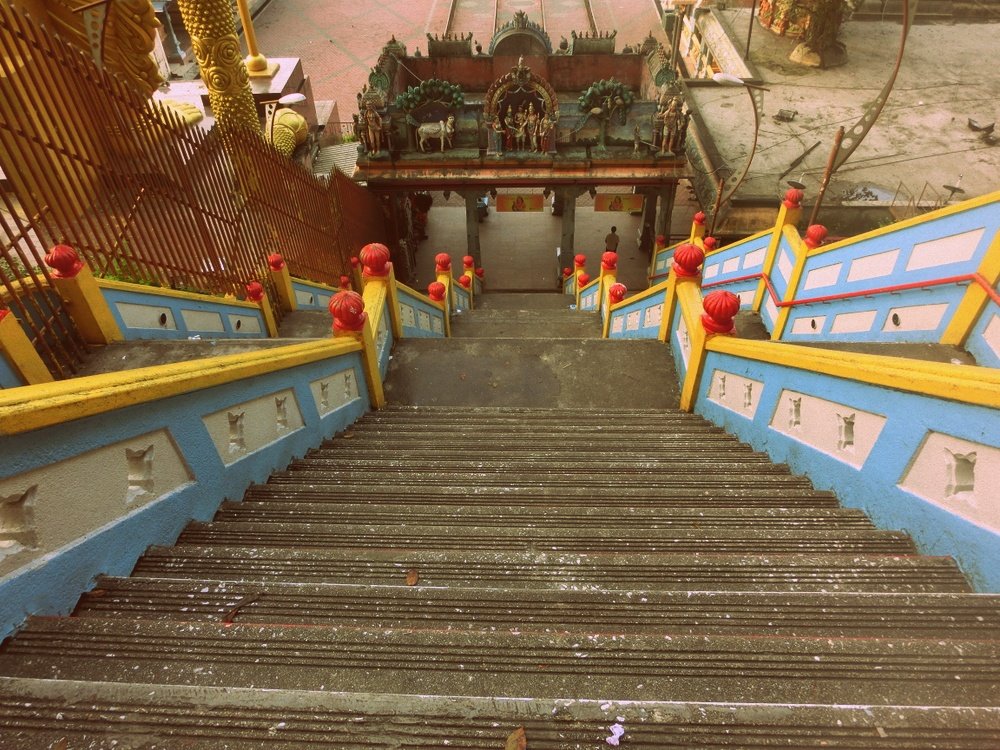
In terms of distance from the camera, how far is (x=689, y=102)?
598 inches

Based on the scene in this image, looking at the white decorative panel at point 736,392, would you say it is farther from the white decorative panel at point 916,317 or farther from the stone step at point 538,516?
the white decorative panel at point 916,317

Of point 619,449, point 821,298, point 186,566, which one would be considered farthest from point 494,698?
point 821,298

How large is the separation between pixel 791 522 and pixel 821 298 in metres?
4.60

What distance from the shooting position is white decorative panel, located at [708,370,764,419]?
464cm

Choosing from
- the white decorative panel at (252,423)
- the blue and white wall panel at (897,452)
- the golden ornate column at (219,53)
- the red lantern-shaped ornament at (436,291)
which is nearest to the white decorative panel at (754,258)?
the blue and white wall panel at (897,452)

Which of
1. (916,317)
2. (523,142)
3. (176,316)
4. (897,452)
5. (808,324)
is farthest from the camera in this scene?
(523,142)

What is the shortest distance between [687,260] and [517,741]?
5381 mm

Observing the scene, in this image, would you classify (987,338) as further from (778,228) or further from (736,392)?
(778,228)

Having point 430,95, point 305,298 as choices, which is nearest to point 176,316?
point 305,298

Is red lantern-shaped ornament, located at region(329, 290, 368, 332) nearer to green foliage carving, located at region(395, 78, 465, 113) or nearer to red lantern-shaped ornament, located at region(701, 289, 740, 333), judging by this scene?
red lantern-shaped ornament, located at region(701, 289, 740, 333)

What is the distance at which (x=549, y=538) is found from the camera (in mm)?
2971

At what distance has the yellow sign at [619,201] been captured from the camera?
497 inches

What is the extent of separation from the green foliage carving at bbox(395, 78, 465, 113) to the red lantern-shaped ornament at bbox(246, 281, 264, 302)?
279 inches

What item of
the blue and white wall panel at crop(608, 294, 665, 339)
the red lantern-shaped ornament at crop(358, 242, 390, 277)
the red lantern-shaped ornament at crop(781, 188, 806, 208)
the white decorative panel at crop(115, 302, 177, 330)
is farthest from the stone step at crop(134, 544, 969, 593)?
the red lantern-shaped ornament at crop(781, 188, 806, 208)
